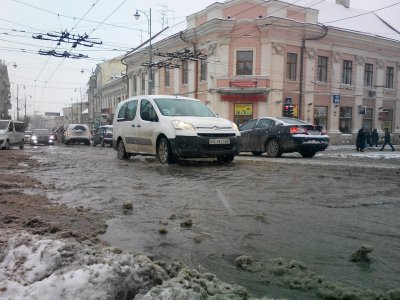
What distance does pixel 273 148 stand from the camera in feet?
42.7

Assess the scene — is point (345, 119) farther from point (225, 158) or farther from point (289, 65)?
point (225, 158)

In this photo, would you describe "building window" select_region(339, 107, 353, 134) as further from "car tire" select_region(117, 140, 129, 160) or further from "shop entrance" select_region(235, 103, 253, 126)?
"car tire" select_region(117, 140, 129, 160)

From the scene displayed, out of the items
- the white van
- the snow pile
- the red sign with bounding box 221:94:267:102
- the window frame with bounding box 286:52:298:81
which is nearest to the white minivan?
the snow pile

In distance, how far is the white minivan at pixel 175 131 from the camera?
325 inches

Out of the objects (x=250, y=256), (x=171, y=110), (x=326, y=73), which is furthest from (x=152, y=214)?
(x=326, y=73)

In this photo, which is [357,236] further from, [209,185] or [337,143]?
[337,143]

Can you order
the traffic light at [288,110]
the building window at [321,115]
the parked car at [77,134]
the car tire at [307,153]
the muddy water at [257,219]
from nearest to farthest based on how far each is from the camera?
the muddy water at [257,219] → the car tire at [307,153] → the traffic light at [288,110] → the parked car at [77,134] → the building window at [321,115]

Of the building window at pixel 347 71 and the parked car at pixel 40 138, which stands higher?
the building window at pixel 347 71

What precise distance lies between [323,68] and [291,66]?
11.0ft

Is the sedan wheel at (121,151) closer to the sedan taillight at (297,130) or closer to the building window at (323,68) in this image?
the sedan taillight at (297,130)

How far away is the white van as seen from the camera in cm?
2116

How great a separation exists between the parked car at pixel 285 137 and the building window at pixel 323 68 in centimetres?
2012

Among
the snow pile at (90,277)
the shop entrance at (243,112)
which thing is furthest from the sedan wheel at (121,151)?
the shop entrance at (243,112)

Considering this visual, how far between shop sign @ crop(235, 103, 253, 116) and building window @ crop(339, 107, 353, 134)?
8.31m
